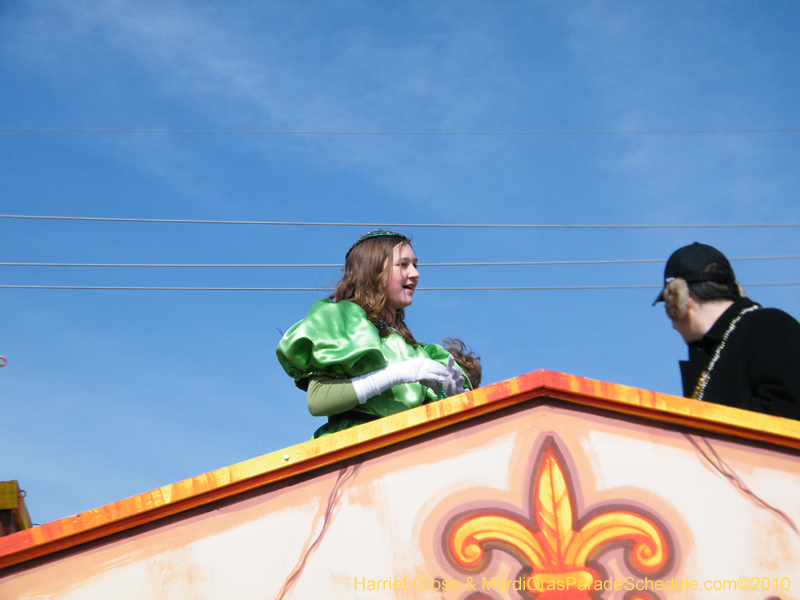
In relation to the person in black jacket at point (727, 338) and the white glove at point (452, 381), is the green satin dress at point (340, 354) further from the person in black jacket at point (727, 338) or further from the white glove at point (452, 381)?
the person in black jacket at point (727, 338)

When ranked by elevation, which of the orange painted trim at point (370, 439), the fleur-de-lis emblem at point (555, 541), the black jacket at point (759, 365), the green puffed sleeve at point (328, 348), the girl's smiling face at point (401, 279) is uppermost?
the girl's smiling face at point (401, 279)

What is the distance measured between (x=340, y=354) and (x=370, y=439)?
62cm

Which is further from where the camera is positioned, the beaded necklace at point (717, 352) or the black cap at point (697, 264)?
the black cap at point (697, 264)

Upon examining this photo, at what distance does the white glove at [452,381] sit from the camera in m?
2.54

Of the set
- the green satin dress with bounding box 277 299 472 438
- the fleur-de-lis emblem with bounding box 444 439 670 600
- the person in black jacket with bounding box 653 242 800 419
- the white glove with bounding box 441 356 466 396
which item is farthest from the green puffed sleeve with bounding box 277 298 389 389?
the person in black jacket with bounding box 653 242 800 419

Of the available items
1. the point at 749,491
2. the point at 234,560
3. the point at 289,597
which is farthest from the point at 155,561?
the point at 749,491

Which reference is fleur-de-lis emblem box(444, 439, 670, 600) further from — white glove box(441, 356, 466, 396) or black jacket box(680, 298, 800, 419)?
white glove box(441, 356, 466, 396)

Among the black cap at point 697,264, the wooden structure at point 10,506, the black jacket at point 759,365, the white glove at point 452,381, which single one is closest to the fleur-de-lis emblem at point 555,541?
the black jacket at point 759,365

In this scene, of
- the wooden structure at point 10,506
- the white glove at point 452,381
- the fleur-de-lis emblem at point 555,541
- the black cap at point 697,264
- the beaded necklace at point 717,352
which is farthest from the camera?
the wooden structure at point 10,506

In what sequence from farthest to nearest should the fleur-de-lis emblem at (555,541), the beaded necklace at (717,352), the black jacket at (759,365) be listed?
the beaded necklace at (717,352) < the black jacket at (759,365) < the fleur-de-lis emblem at (555,541)

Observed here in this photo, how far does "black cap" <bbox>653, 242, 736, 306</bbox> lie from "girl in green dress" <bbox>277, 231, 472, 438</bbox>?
79 centimetres

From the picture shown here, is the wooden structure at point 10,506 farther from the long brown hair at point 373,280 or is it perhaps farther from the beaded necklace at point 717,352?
the beaded necklace at point 717,352

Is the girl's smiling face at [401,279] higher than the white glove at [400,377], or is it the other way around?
the girl's smiling face at [401,279]

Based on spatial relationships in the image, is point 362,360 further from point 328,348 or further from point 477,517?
point 477,517
